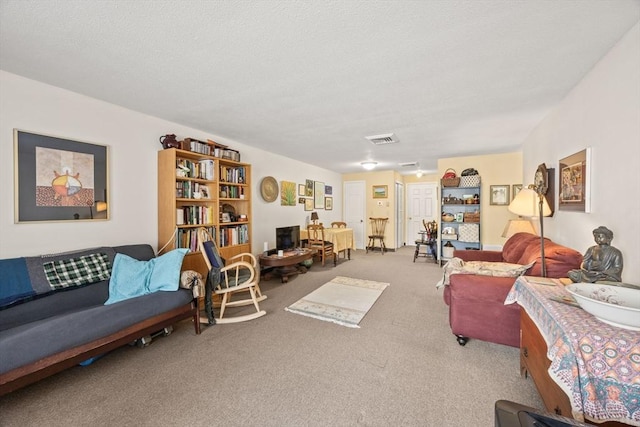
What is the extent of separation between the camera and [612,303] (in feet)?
3.81

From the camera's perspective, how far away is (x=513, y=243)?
3273 millimetres

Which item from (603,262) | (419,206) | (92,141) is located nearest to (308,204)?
(419,206)

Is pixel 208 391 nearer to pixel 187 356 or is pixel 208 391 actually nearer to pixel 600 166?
pixel 187 356

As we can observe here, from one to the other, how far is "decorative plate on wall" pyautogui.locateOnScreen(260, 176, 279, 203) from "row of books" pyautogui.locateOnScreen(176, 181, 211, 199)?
134 centimetres

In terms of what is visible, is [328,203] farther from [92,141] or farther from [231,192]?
[92,141]

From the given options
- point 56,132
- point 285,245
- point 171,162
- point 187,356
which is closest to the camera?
point 187,356

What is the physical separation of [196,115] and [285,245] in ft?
8.76

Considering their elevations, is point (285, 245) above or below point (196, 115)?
below

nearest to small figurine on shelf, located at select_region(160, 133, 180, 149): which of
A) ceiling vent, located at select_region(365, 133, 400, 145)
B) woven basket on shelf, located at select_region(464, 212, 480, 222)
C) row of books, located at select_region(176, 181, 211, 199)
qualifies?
row of books, located at select_region(176, 181, 211, 199)

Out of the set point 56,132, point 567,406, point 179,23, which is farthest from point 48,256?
point 567,406

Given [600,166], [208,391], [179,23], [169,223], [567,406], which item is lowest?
[208,391]

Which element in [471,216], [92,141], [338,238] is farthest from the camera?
[338,238]

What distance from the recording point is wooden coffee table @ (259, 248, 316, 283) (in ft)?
13.8

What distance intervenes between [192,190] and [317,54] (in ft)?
7.77
